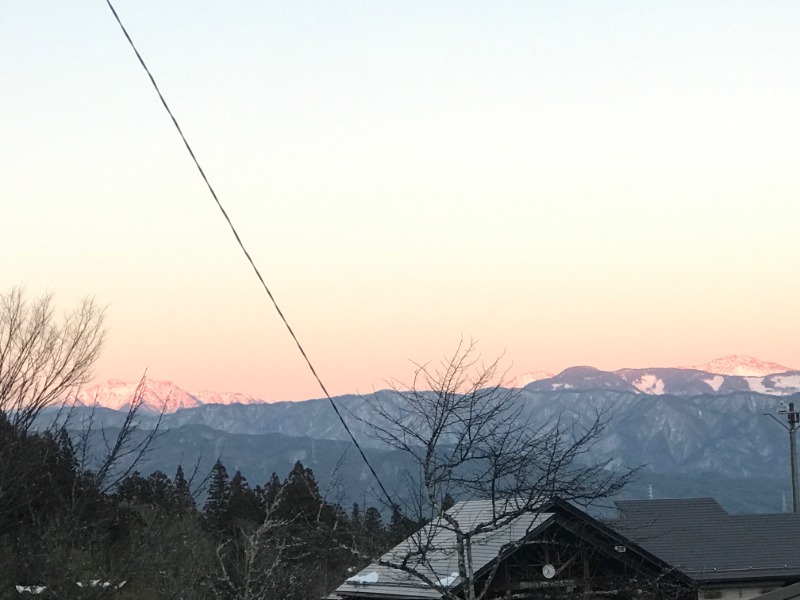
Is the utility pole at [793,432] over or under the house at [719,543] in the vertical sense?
over

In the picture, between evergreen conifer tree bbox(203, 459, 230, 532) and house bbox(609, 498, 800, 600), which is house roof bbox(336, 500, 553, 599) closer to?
house bbox(609, 498, 800, 600)

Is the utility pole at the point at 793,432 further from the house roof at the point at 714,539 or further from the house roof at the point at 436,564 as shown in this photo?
the house roof at the point at 436,564

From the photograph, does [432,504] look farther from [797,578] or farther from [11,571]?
[797,578]

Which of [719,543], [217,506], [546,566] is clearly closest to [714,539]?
[719,543]

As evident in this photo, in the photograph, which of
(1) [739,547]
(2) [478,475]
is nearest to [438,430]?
(2) [478,475]

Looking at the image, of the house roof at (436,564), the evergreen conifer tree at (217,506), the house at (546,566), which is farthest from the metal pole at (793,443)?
the house roof at (436,564)

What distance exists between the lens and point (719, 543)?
32.5 m

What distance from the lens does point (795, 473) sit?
1865 inches

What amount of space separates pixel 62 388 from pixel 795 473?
36.3 meters

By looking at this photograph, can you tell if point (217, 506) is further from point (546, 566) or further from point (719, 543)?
point (546, 566)

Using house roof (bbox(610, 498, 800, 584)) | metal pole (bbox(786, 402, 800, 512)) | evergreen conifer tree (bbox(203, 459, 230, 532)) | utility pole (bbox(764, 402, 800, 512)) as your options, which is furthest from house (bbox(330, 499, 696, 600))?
evergreen conifer tree (bbox(203, 459, 230, 532))

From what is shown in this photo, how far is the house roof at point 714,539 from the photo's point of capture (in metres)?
31.0

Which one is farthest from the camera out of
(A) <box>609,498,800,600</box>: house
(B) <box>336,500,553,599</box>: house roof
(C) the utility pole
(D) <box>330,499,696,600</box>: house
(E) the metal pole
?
(E) the metal pole

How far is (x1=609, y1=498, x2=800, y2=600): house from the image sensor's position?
30766 mm
